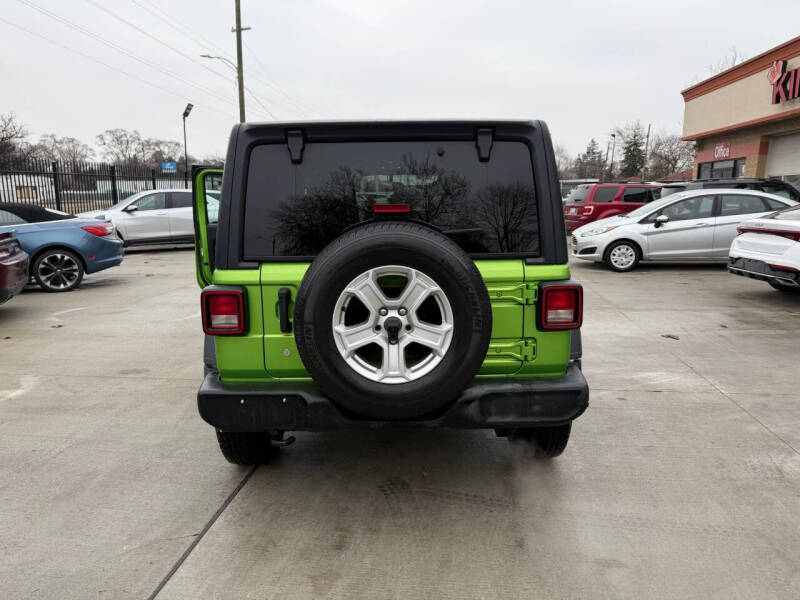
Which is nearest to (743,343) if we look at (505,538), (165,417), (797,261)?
(797,261)

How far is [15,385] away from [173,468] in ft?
8.21

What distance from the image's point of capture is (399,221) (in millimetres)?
2703

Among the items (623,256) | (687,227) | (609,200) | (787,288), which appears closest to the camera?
(787,288)

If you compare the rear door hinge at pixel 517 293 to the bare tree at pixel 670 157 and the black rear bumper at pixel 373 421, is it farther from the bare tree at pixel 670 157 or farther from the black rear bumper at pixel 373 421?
the bare tree at pixel 670 157

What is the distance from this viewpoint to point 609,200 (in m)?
15.8

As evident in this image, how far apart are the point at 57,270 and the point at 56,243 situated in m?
0.44

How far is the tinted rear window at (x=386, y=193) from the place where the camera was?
9.59ft

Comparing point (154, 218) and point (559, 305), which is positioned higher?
point (559, 305)

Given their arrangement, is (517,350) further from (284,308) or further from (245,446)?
(245,446)

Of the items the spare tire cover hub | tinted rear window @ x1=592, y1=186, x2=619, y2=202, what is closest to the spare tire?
the spare tire cover hub

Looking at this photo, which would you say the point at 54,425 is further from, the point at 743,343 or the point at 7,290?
the point at 743,343

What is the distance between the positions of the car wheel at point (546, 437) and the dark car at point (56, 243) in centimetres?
866

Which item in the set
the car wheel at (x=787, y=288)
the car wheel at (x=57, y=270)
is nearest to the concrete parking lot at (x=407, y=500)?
Result: the car wheel at (x=787, y=288)

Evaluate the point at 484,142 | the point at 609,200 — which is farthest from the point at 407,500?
the point at 609,200
